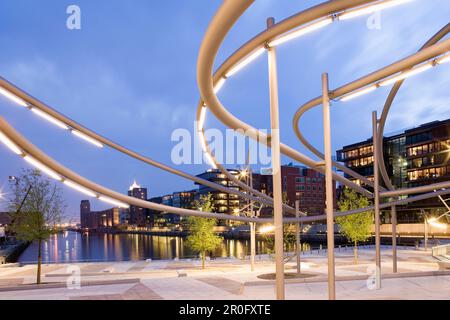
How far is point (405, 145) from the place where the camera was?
107 meters

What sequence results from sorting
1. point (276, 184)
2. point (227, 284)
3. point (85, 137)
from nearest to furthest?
point (276, 184) → point (85, 137) → point (227, 284)

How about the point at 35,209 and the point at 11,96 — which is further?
the point at 35,209

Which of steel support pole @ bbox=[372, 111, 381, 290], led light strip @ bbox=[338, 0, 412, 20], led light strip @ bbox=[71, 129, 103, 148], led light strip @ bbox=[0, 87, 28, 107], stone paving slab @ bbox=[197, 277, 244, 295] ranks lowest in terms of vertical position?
stone paving slab @ bbox=[197, 277, 244, 295]

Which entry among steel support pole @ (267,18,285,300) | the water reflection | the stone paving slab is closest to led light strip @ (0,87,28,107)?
steel support pole @ (267,18,285,300)

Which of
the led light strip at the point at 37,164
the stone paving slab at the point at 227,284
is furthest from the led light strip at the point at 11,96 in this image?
the stone paving slab at the point at 227,284

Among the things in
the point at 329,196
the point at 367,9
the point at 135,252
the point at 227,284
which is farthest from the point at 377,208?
the point at 135,252

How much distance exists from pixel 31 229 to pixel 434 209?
92.2 metres

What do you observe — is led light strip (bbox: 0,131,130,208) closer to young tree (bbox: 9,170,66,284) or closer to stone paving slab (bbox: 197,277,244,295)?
stone paving slab (bbox: 197,277,244,295)

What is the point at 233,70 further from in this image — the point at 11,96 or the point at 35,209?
the point at 35,209

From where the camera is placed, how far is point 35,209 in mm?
25031

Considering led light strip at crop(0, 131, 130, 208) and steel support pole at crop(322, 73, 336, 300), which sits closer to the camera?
led light strip at crop(0, 131, 130, 208)

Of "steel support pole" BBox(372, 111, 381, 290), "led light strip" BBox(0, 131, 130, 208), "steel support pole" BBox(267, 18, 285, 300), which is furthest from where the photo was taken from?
"steel support pole" BBox(372, 111, 381, 290)

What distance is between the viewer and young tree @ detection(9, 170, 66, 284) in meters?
25.0
